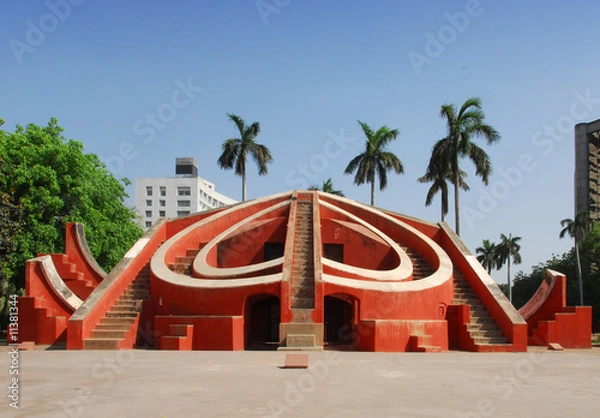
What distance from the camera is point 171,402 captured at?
6184 millimetres

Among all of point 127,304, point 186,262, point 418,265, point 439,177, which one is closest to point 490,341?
point 418,265

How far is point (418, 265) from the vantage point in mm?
17156

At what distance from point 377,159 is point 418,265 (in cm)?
1467

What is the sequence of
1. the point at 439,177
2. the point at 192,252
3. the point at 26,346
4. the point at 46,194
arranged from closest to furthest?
the point at 26,346, the point at 192,252, the point at 46,194, the point at 439,177

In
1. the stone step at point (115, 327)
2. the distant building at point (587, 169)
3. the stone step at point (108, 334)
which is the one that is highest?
the distant building at point (587, 169)

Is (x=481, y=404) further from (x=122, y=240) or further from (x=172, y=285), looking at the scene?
(x=122, y=240)

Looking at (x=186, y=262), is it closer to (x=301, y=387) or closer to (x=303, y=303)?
(x=303, y=303)

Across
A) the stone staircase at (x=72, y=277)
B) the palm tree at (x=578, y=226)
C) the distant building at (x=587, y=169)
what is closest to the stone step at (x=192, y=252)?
the stone staircase at (x=72, y=277)

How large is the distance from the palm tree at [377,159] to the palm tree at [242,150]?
4743mm

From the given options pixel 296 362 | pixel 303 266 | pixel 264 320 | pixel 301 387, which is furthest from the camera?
pixel 264 320

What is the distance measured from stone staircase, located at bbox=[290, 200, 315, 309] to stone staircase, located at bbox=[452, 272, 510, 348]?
358cm

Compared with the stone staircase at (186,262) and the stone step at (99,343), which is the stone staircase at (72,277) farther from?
the stone step at (99,343)

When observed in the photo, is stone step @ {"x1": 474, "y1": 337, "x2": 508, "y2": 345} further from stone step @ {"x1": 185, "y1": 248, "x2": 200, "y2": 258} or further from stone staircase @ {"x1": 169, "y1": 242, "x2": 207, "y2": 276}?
stone step @ {"x1": 185, "y1": 248, "x2": 200, "y2": 258}

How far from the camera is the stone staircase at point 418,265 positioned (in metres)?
16.6
